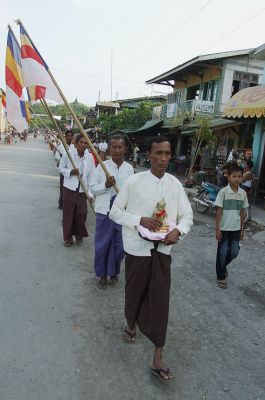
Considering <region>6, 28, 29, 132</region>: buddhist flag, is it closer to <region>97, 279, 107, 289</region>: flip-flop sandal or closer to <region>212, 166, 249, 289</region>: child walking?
<region>97, 279, 107, 289</region>: flip-flop sandal

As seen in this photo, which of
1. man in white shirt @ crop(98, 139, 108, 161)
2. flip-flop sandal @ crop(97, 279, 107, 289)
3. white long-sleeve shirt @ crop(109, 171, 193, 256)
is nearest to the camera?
white long-sleeve shirt @ crop(109, 171, 193, 256)

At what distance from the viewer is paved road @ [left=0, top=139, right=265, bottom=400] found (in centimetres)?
275

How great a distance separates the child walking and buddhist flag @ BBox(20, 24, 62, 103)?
2407 millimetres

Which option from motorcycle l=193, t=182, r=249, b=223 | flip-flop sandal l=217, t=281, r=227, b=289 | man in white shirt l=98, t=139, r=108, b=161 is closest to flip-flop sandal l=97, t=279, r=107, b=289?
flip-flop sandal l=217, t=281, r=227, b=289

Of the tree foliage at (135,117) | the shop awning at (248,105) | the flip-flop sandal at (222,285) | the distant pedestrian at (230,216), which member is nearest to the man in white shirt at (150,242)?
the distant pedestrian at (230,216)

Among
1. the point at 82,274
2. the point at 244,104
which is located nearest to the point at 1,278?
the point at 82,274

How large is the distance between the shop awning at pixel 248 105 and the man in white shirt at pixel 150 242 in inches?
299

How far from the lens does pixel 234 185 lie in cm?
483

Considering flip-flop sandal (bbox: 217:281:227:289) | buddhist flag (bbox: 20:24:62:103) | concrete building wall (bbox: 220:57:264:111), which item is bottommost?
flip-flop sandal (bbox: 217:281:227:289)

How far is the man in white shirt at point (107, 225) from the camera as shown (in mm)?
4387

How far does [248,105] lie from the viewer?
10.5 m

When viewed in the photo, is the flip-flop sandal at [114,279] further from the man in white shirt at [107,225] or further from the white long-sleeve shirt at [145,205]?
the white long-sleeve shirt at [145,205]

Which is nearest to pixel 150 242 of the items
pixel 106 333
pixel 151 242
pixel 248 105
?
pixel 151 242

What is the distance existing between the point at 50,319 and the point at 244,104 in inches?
354
